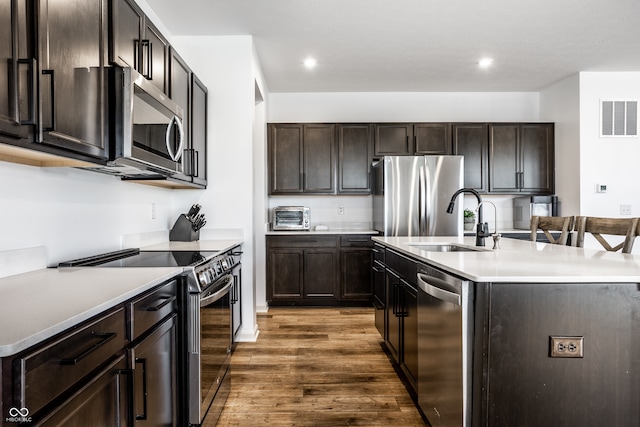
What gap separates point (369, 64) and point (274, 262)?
2.47 m

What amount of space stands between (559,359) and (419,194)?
3175mm

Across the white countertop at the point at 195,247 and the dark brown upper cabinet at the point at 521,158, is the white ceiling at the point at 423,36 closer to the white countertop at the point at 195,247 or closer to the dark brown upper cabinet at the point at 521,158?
the dark brown upper cabinet at the point at 521,158

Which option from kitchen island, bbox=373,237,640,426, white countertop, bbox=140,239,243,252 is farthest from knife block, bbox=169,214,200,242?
kitchen island, bbox=373,237,640,426

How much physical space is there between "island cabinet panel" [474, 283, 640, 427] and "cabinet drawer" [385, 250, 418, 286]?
73 centimetres

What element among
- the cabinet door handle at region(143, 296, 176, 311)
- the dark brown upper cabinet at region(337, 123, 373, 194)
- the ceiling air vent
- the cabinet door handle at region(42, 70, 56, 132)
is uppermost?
the ceiling air vent

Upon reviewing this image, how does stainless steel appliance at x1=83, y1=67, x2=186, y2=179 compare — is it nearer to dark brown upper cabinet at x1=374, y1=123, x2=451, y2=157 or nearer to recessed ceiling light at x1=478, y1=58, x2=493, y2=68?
dark brown upper cabinet at x1=374, y1=123, x2=451, y2=157

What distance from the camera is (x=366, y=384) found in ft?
8.40

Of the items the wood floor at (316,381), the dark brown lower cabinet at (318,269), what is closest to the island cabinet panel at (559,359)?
the wood floor at (316,381)

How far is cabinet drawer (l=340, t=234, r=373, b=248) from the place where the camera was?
4621 mm

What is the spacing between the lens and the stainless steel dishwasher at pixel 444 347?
4.77 ft

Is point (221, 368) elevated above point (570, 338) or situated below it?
below

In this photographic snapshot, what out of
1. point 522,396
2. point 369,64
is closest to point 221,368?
point 522,396

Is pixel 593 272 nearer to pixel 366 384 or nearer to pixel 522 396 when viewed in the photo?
pixel 522 396

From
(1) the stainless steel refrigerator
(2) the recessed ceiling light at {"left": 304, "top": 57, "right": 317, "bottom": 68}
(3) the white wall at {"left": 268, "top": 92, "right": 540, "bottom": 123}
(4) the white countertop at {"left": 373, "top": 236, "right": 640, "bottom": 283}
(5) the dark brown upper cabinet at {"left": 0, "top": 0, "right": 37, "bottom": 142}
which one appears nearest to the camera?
(5) the dark brown upper cabinet at {"left": 0, "top": 0, "right": 37, "bottom": 142}
